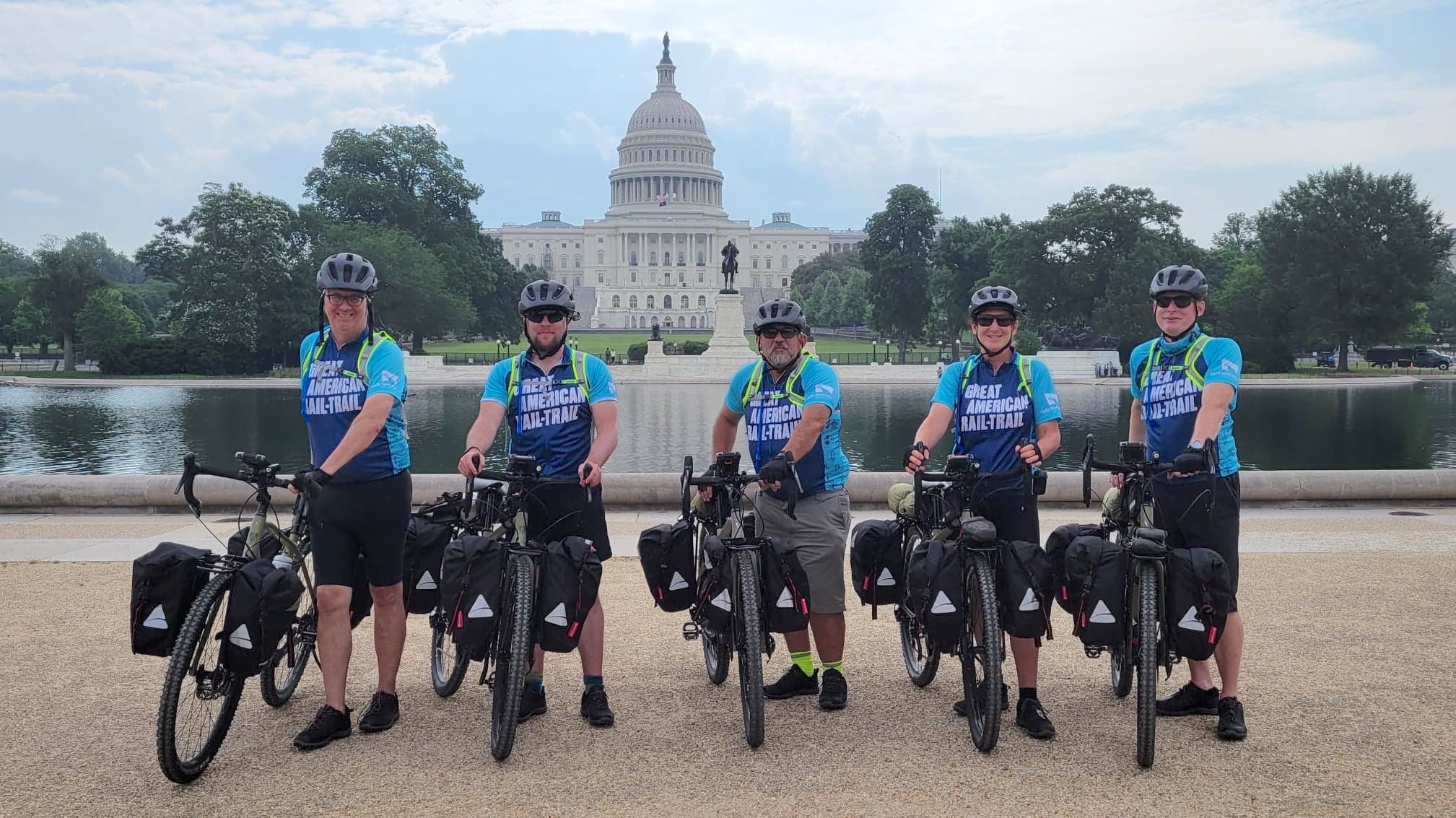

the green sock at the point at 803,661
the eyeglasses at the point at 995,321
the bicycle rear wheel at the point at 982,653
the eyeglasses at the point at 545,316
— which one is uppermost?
the eyeglasses at the point at 545,316

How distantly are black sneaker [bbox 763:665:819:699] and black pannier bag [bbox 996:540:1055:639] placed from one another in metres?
1.28

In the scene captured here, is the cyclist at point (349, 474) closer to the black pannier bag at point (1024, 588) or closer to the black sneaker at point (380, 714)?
the black sneaker at point (380, 714)

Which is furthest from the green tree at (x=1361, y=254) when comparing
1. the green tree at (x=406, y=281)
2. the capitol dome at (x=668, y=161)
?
the capitol dome at (x=668, y=161)

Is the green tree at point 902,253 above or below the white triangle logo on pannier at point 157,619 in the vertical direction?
above

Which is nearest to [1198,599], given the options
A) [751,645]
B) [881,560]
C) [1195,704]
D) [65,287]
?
[1195,704]

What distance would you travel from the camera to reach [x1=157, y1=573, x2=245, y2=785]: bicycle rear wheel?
479 centimetres

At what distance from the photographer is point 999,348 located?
581 centimetres

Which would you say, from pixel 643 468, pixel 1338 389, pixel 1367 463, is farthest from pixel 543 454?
pixel 1338 389

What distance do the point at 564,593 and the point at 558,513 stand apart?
0.51 metres

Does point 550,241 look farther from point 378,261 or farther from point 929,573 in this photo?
point 929,573

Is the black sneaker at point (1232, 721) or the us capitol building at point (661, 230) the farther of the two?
the us capitol building at point (661, 230)

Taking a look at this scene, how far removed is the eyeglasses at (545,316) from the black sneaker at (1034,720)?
2.91m

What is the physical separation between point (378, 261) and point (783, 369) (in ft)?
201

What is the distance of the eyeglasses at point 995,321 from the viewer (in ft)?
19.1
